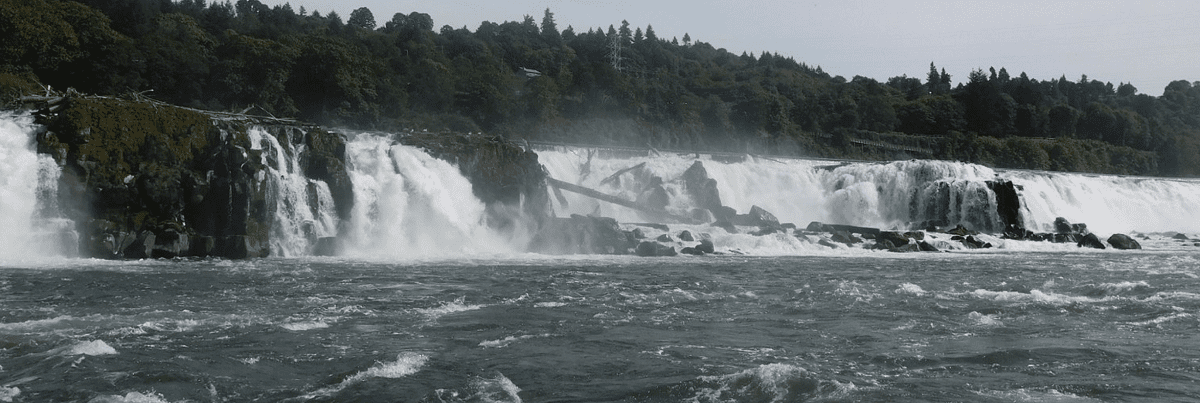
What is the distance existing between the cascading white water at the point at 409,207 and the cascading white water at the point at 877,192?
24.2 ft

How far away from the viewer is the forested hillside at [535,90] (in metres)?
47.8

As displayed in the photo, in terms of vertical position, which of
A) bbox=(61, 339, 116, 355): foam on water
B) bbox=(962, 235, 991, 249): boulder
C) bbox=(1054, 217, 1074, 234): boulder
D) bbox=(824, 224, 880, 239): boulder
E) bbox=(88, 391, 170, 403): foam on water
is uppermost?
bbox=(1054, 217, 1074, 234): boulder

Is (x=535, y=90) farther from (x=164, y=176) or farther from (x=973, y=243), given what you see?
(x=164, y=176)

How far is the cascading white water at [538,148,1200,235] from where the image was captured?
47.2 metres

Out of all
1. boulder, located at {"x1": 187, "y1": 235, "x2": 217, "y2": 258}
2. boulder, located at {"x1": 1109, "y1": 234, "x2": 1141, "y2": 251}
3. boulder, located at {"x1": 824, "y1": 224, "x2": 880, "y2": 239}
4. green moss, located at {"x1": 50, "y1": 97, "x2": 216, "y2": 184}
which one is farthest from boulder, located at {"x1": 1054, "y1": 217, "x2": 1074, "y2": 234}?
green moss, located at {"x1": 50, "y1": 97, "x2": 216, "y2": 184}

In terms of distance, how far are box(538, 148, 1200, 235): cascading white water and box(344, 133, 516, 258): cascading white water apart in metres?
7.38

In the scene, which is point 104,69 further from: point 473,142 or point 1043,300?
point 1043,300

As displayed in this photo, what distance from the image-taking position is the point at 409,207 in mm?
34750

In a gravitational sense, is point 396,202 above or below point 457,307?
above

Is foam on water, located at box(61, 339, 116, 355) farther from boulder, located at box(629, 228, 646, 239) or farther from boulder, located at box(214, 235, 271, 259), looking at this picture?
boulder, located at box(629, 228, 646, 239)

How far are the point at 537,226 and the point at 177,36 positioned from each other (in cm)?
3438

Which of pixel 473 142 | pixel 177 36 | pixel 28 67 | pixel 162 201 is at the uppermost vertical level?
pixel 177 36

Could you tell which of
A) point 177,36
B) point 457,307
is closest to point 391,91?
point 177,36

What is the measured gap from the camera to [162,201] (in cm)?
2920
